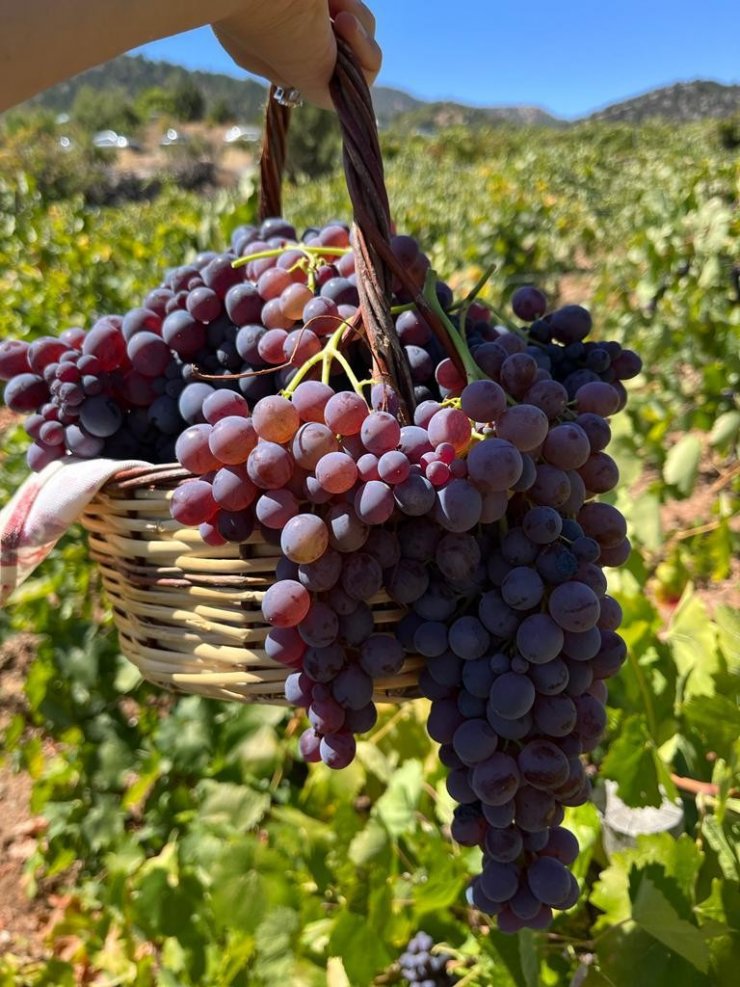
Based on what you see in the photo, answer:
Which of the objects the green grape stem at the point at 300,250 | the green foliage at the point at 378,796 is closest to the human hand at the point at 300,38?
the green grape stem at the point at 300,250

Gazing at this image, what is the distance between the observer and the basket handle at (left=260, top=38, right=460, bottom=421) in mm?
583

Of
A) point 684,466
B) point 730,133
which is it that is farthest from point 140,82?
point 684,466

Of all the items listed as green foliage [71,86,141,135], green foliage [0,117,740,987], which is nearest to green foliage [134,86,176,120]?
green foliage [71,86,141,135]

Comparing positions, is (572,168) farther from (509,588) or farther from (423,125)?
(423,125)

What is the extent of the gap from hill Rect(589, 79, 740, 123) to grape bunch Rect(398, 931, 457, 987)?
283 cm

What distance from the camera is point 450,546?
55 cm

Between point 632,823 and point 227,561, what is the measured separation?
0.79 metres

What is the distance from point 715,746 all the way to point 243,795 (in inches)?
29.9

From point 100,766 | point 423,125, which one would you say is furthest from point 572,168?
point 423,125

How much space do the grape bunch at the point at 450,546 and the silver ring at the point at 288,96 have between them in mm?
234

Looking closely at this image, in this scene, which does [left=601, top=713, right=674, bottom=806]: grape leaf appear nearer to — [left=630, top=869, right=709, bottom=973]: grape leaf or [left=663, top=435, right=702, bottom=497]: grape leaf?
[left=630, top=869, right=709, bottom=973]: grape leaf

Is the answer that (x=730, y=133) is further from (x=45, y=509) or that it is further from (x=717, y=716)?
(x=45, y=509)

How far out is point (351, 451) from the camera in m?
0.56

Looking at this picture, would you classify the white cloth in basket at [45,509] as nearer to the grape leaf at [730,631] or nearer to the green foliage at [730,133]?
the grape leaf at [730,631]
